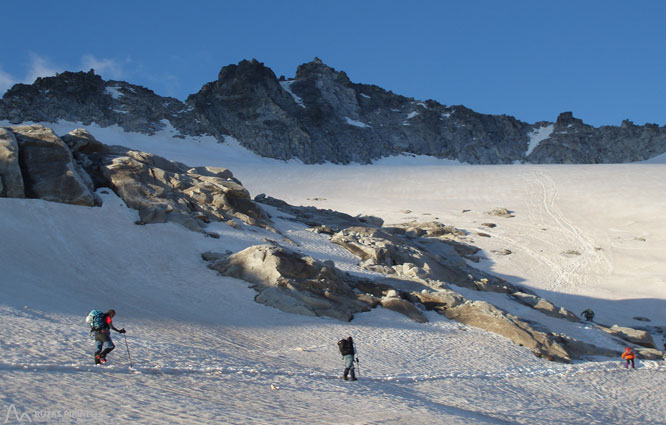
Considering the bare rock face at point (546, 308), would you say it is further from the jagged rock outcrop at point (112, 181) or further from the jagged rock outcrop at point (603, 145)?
the jagged rock outcrop at point (603, 145)

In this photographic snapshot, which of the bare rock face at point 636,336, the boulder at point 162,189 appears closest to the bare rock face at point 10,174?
the boulder at point 162,189

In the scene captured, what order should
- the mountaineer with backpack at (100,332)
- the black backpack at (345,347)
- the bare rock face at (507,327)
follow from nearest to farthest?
the mountaineer with backpack at (100,332)
the black backpack at (345,347)
the bare rock face at (507,327)

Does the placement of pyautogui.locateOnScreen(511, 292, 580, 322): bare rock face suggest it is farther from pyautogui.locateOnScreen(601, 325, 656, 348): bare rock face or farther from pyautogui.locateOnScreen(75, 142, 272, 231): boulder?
pyautogui.locateOnScreen(75, 142, 272, 231): boulder

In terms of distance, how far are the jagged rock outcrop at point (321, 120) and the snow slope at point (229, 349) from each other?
82508mm

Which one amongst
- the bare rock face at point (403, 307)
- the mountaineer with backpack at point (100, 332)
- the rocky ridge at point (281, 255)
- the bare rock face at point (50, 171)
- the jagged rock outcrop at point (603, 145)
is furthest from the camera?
the jagged rock outcrop at point (603, 145)

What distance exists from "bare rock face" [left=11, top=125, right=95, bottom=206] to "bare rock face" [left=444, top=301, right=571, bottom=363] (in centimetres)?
1571

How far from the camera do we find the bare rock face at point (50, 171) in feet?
68.8

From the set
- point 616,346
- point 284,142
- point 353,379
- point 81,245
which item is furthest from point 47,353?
point 284,142

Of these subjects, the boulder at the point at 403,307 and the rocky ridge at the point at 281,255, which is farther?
the boulder at the point at 403,307

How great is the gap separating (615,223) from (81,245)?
155 ft

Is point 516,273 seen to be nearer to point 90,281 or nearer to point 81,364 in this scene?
point 90,281

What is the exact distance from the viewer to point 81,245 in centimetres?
1869

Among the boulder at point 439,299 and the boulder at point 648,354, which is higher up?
the boulder at point 439,299

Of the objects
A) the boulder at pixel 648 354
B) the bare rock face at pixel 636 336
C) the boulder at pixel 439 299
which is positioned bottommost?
the boulder at pixel 648 354
